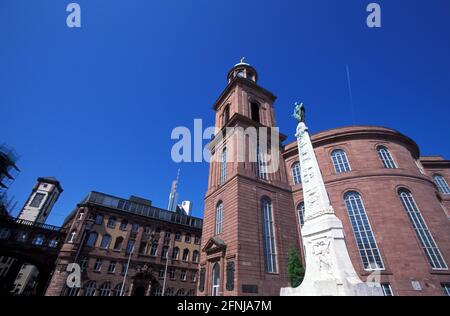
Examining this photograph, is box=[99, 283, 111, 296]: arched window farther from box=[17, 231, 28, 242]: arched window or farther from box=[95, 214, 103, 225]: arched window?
box=[17, 231, 28, 242]: arched window

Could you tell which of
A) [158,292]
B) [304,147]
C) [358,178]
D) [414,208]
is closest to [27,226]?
[158,292]

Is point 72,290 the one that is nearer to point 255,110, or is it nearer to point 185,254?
point 185,254

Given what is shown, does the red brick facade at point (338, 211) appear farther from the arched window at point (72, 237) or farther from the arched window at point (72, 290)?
the arched window at point (72, 237)

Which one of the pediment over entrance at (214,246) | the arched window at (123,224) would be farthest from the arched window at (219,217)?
the arched window at (123,224)

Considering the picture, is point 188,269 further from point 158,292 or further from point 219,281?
point 219,281

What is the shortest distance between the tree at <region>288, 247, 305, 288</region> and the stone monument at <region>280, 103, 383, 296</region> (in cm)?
772

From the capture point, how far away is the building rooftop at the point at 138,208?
35781mm

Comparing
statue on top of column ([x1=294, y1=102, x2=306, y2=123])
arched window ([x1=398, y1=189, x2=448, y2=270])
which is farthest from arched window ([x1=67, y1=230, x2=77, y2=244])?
arched window ([x1=398, y1=189, x2=448, y2=270])

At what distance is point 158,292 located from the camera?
32.7 metres

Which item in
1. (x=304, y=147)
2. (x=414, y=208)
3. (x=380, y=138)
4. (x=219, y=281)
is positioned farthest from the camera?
(x=380, y=138)

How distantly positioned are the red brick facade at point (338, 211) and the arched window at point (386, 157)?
0.23 metres

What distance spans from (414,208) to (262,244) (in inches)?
522

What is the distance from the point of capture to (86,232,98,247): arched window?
31297mm

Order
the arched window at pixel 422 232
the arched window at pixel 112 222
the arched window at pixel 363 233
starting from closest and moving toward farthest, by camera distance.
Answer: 1. the arched window at pixel 422 232
2. the arched window at pixel 363 233
3. the arched window at pixel 112 222
